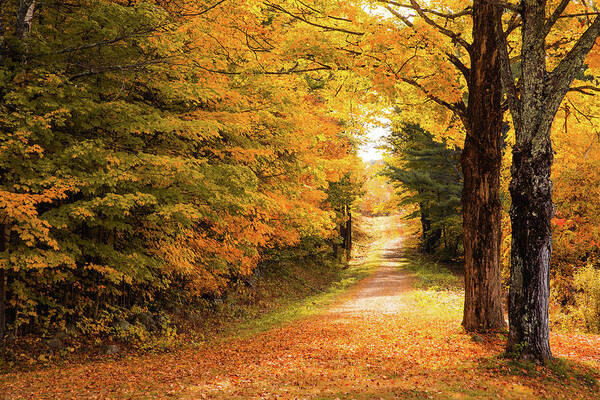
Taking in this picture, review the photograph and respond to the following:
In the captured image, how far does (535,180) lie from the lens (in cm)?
685

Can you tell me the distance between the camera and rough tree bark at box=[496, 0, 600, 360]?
22.4 ft

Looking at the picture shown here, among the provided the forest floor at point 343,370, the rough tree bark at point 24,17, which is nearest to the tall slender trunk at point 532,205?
the forest floor at point 343,370

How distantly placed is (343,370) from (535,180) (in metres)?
4.41

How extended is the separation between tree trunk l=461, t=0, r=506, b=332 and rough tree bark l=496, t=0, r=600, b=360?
232cm

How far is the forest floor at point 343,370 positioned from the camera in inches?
238

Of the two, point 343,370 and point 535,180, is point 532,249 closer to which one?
point 535,180

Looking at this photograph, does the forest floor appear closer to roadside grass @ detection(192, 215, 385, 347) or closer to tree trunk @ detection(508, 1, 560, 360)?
tree trunk @ detection(508, 1, 560, 360)

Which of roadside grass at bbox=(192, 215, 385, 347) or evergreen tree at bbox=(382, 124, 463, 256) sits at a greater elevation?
evergreen tree at bbox=(382, 124, 463, 256)

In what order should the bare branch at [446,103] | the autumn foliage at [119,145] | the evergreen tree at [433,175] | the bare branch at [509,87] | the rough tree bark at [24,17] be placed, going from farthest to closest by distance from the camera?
1. the evergreen tree at [433,175]
2. the bare branch at [446,103]
3. the rough tree bark at [24,17]
4. the autumn foliage at [119,145]
5. the bare branch at [509,87]

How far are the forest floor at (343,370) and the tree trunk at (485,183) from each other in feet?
2.62

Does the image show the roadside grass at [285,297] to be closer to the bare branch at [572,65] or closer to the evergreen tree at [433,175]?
the evergreen tree at [433,175]

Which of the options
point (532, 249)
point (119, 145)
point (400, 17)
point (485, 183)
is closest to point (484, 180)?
point (485, 183)

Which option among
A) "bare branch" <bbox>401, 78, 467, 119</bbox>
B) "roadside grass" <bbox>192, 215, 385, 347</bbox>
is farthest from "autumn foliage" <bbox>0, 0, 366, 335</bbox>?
"roadside grass" <bbox>192, 215, 385, 347</bbox>

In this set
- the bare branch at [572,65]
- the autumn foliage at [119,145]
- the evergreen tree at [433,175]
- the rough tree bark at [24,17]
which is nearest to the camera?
the bare branch at [572,65]
